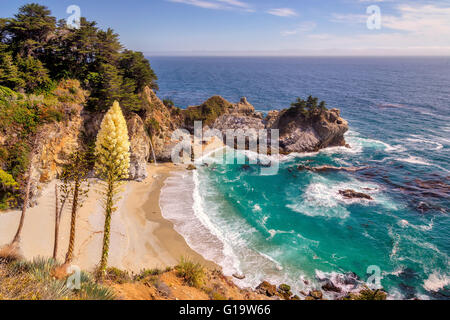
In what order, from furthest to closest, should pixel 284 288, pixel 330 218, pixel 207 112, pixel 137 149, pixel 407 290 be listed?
pixel 207 112, pixel 137 149, pixel 330 218, pixel 407 290, pixel 284 288

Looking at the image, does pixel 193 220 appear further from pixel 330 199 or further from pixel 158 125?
pixel 158 125

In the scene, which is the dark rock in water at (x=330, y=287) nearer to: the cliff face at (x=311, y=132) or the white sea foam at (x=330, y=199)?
the white sea foam at (x=330, y=199)

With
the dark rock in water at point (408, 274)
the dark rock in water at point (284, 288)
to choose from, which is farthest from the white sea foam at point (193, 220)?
the dark rock in water at point (408, 274)

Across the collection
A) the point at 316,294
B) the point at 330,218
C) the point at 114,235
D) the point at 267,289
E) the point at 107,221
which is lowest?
the point at 316,294

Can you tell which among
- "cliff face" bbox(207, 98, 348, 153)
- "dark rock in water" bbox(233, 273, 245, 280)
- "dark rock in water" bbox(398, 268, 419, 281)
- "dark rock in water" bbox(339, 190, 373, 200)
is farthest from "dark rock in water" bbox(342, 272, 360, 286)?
"cliff face" bbox(207, 98, 348, 153)

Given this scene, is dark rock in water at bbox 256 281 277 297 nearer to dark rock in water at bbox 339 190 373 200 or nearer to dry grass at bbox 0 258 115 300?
dry grass at bbox 0 258 115 300

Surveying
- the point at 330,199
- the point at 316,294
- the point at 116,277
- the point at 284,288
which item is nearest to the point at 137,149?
the point at 116,277
